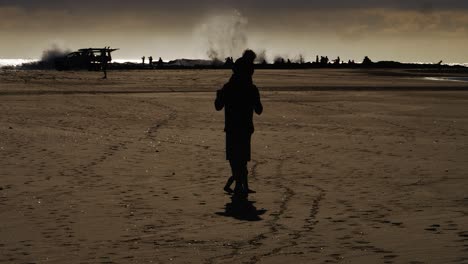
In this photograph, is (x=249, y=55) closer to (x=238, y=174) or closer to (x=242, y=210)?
(x=238, y=174)

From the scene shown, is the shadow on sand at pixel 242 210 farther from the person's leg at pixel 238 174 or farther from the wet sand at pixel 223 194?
the person's leg at pixel 238 174

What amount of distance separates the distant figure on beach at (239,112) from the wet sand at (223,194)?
1.23 ft

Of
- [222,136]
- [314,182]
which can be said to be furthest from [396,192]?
[222,136]

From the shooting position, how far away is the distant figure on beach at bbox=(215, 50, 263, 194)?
10719 millimetres

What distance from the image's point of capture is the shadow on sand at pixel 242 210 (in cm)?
947

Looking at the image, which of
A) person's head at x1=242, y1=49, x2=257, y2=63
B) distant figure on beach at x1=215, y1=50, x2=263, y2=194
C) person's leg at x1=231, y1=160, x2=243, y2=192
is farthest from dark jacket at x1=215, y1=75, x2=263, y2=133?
person's leg at x1=231, y1=160, x2=243, y2=192

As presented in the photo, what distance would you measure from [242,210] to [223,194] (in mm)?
1226

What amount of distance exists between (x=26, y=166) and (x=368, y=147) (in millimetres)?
6239

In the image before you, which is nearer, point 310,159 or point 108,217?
point 108,217

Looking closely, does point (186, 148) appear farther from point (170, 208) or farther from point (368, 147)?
point (170, 208)

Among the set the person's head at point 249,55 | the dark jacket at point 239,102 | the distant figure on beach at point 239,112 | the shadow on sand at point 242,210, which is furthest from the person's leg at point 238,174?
the person's head at point 249,55

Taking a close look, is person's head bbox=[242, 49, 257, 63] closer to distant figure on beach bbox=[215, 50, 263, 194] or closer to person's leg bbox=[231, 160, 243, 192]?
distant figure on beach bbox=[215, 50, 263, 194]

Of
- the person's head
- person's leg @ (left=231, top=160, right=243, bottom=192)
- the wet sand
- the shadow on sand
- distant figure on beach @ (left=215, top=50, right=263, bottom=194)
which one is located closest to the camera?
the wet sand

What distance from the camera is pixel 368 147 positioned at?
54.2ft
